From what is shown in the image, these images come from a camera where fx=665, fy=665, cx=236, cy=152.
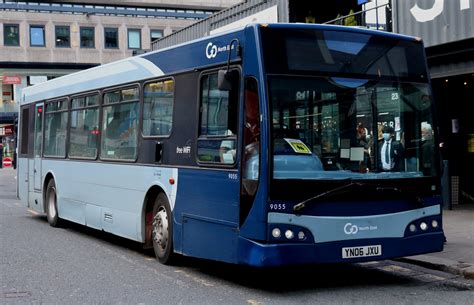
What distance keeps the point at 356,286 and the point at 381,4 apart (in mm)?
9221

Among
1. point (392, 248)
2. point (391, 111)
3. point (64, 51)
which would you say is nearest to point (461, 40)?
point (391, 111)

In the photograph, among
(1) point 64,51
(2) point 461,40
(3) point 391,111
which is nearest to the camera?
(3) point 391,111

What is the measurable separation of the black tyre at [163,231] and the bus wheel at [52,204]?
4945mm

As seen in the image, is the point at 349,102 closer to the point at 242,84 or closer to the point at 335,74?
the point at 335,74

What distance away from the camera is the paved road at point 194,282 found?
7098 mm

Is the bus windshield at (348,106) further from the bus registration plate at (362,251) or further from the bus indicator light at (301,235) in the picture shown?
the bus registration plate at (362,251)

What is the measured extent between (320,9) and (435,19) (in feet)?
22.2

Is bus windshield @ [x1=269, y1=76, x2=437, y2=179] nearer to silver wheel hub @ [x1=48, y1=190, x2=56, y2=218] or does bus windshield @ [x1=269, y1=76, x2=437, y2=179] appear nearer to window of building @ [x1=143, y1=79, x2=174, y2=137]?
window of building @ [x1=143, y1=79, x2=174, y2=137]

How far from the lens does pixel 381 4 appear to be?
1526 cm

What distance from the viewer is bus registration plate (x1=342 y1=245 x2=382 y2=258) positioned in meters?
7.13

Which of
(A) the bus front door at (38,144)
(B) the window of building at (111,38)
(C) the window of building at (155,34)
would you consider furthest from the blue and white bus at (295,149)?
(C) the window of building at (155,34)

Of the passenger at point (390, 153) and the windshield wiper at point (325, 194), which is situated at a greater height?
the passenger at point (390, 153)

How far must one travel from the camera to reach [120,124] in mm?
10383

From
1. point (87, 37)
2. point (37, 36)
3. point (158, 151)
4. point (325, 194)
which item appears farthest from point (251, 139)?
point (87, 37)
